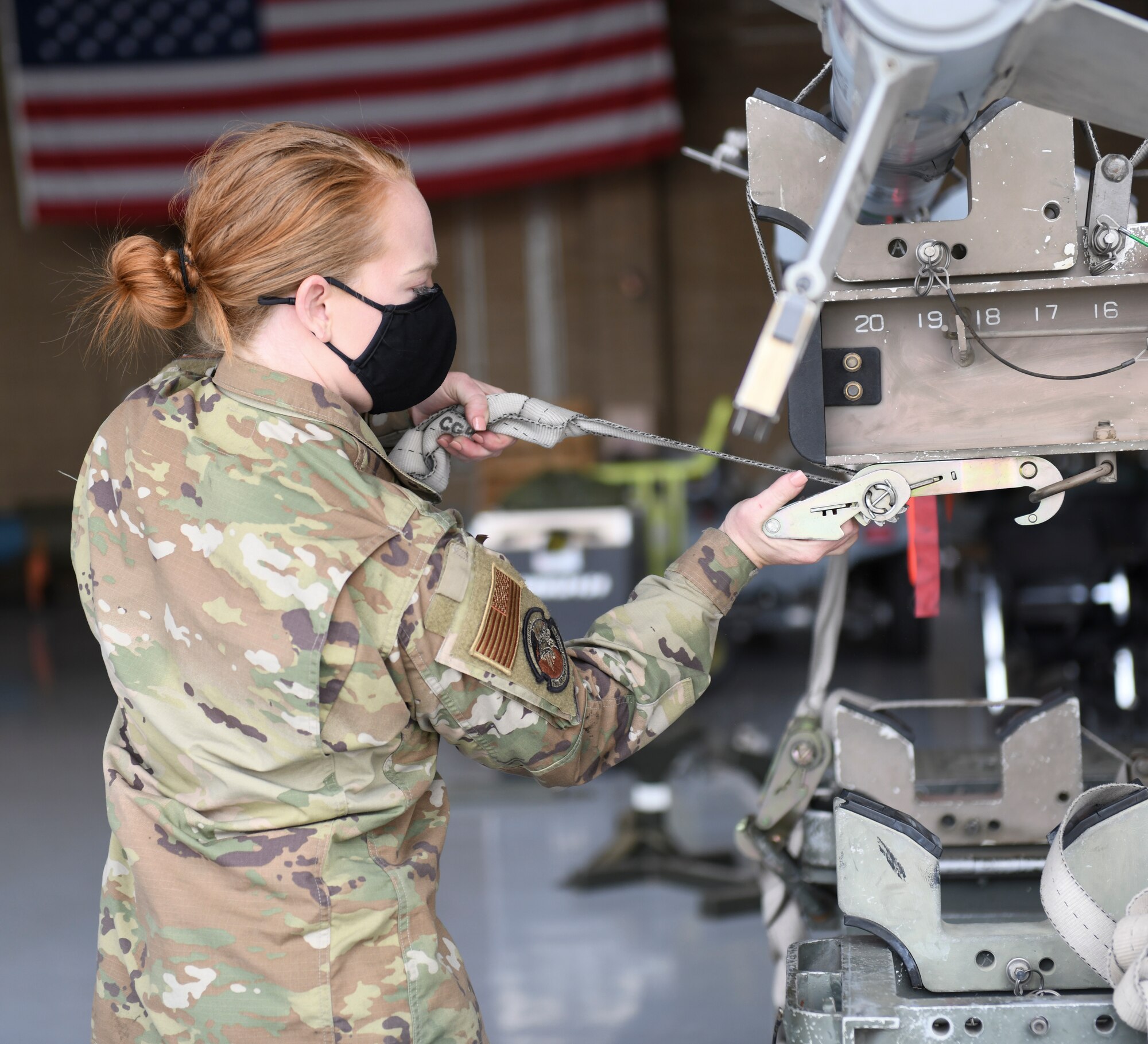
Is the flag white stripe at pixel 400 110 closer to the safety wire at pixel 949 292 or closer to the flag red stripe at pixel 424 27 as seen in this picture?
the flag red stripe at pixel 424 27

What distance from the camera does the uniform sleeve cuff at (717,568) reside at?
117 centimetres

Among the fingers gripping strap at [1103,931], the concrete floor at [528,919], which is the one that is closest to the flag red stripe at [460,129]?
the concrete floor at [528,919]

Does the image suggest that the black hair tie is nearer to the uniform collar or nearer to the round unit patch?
the uniform collar

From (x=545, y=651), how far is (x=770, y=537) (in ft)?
0.84

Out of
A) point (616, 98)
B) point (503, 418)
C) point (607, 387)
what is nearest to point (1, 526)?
point (607, 387)

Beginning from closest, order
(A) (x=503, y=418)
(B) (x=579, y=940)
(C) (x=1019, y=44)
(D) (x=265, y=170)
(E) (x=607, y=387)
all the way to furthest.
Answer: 1. (C) (x=1019, y=44)
2. (D) (x=265, y=170)
3. (A) (x=503, y=418)
4. (B) (x=579, y=940)
5. (E) (x=607, y=387)

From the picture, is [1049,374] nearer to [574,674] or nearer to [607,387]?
[574,674]

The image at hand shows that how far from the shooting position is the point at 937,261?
3.64ft

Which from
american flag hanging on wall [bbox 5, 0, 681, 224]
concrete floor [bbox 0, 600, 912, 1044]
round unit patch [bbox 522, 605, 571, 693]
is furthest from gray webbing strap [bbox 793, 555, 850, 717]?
american flag hanging on wall [bbox 5, 0, 681, 224]

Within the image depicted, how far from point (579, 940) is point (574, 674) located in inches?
78.6

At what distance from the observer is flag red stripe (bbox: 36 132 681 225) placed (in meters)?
9.20

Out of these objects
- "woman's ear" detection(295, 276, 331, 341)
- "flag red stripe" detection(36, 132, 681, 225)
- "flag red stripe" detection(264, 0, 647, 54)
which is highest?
"flag red stripe" detection(264, 0, 647, 54)

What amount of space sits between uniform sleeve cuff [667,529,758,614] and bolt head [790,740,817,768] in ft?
1.08

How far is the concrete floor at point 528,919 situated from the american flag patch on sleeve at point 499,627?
1656mm
